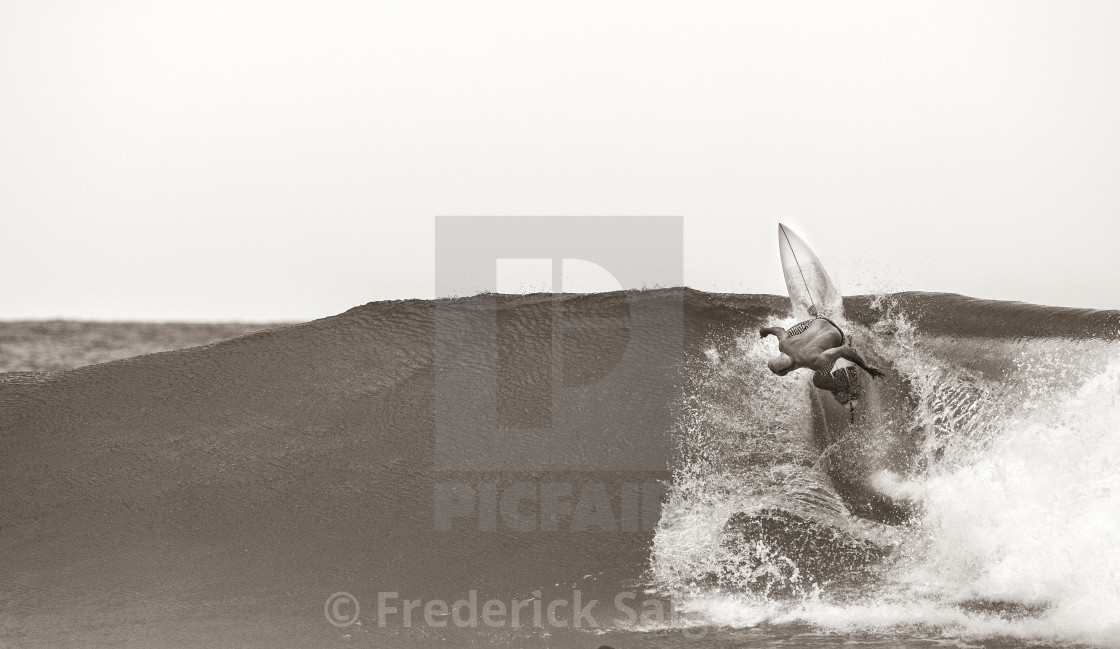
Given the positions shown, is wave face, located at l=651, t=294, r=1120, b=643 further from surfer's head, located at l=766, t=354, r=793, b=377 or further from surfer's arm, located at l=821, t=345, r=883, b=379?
surfer's arm, located at l=821, t=345, r=883, b=379

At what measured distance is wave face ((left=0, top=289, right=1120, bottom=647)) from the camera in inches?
202

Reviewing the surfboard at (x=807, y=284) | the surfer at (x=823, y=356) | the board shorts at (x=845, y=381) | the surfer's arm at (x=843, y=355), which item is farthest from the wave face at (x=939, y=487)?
the surfer's arm at (x=843, y=355)

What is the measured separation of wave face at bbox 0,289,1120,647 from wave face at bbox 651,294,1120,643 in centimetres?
2

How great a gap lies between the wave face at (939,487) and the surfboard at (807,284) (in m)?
0.23

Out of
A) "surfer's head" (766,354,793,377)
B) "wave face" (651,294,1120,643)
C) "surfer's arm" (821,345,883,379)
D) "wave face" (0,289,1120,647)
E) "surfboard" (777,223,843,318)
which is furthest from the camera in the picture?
"surfboard" (777,223,843,318)

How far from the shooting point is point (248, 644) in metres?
4.84

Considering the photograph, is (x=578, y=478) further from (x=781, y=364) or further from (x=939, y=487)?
(x=939, y=487)

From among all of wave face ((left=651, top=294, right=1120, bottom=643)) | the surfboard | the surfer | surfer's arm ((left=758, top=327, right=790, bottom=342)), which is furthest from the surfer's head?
the surfboard

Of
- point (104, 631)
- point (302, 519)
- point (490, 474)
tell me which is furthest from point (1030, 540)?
point (104, 631)

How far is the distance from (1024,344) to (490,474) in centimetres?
370

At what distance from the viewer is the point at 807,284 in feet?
23.2

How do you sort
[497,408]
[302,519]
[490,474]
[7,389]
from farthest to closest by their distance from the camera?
[7,389] → [497,408] → [490,474] → [302,519]

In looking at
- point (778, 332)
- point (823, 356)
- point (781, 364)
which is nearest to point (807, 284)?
point (778, 332)

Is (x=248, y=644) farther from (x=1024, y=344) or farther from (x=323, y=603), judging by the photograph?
(x=1024, y=344)
